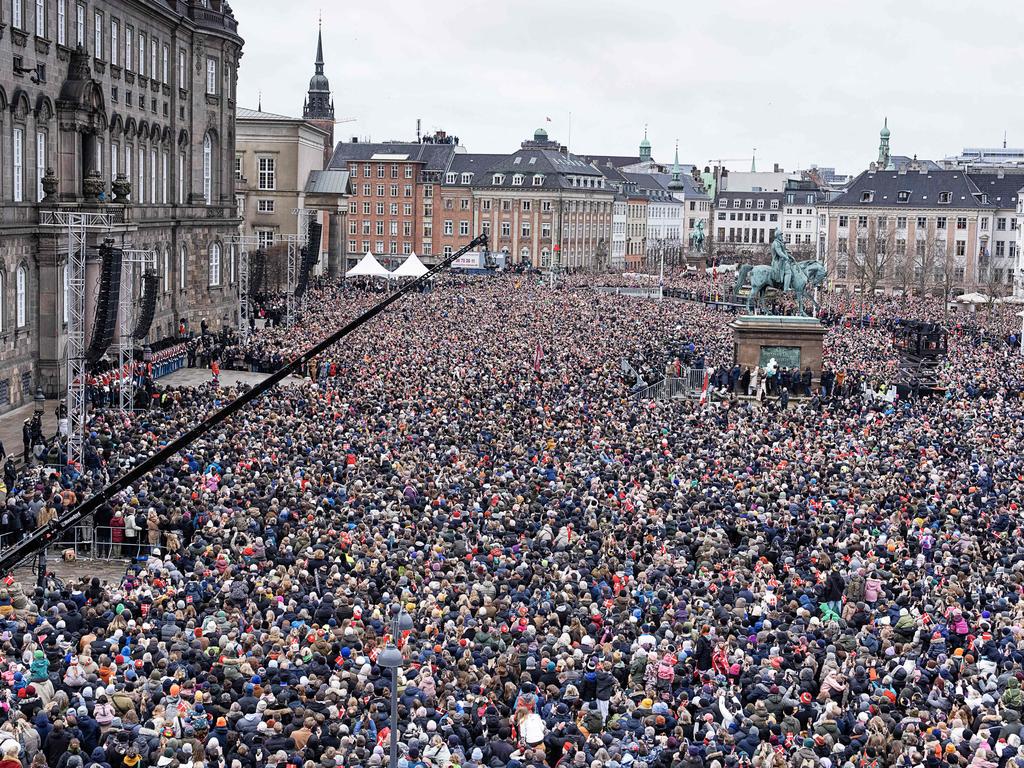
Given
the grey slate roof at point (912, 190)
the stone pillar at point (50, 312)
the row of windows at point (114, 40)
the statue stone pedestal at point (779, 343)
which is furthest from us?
the grey slate roof at point (912, 190)

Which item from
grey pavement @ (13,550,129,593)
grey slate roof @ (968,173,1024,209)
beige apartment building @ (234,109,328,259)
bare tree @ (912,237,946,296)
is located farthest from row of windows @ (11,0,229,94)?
grey slate roof @ (968,173,1024,209)

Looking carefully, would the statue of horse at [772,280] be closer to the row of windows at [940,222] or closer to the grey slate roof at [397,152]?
the row of windows at [940,222]

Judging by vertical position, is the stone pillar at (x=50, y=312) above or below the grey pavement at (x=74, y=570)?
above

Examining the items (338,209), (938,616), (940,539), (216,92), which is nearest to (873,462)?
(940,539)

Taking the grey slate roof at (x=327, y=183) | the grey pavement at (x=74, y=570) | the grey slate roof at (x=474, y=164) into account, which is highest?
the grey slate roof at (x=474, y=164)

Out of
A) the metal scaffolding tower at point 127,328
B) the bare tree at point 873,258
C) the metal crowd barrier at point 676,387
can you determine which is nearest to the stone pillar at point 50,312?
the metal scaffolding tower at point 127,328

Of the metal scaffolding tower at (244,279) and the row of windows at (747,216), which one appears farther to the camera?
the row of windows at (747,216)

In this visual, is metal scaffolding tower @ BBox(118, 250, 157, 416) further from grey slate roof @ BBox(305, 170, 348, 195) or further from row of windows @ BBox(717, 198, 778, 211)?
row of windows @ BBox(717, 198, 778, 211)
